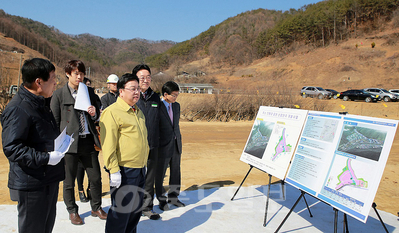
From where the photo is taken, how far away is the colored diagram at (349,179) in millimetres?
2759

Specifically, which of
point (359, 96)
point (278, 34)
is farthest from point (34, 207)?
point (278, 34)

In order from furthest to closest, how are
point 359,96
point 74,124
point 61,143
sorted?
point 359,96
point 74,124
point 61,143

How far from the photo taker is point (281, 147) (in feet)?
12.8

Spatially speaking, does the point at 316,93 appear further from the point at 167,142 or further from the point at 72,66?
the point at 72,66

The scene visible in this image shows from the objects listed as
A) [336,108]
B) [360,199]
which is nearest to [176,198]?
[360,199]

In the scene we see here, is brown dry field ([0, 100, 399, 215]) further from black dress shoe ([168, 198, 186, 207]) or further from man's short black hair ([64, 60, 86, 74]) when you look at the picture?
man's short black hair ([64, 60, 86, 74])

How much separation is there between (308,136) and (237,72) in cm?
6393

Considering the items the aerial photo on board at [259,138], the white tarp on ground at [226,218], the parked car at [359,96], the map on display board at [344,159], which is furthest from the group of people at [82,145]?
the parked car at [359,96]

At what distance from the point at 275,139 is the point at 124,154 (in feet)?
7.98

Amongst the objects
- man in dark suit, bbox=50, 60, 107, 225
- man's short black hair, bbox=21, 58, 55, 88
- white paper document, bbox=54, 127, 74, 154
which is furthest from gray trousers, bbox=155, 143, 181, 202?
man's short black hair, bbox=21, 58, 55, 88

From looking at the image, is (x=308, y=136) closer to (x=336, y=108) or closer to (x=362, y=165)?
(x=362, y=165)

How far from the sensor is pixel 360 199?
2.71 metres

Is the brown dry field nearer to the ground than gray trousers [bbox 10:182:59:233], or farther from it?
nearer to the ground

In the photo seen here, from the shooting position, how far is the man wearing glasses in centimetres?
256
